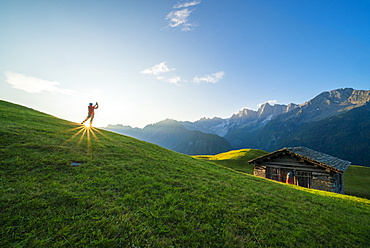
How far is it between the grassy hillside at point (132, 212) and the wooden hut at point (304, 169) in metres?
12.5

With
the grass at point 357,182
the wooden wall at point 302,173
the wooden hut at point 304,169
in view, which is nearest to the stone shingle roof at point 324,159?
the wooden hut at point 304,169

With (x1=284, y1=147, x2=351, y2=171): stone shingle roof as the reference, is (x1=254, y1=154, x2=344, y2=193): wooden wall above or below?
below

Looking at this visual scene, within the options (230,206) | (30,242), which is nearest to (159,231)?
(30,242)

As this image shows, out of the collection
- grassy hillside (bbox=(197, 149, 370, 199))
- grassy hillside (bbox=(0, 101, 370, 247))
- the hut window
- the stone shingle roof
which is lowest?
grassy hillside (bbox=(197, 149, 370, 199))

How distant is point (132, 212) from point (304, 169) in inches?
1093

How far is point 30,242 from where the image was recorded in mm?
4398

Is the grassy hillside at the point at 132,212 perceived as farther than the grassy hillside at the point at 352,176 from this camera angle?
No

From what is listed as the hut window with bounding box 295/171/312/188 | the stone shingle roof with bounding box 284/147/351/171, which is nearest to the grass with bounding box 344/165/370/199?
the stone shingle roof with bounding box 284/147/351/171

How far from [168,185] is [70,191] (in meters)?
5.26

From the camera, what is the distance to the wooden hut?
2208cm

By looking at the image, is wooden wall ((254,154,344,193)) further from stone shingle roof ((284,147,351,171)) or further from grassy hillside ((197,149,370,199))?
grassy hillside ((197,149,370,199))

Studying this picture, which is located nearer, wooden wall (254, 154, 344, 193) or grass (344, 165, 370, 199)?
wooden wall (254, 154, 344, 193)

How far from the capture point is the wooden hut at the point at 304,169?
2208 cm

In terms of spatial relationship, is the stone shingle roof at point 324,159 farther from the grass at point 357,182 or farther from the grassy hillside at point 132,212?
the grassy hillside at point 132,212
